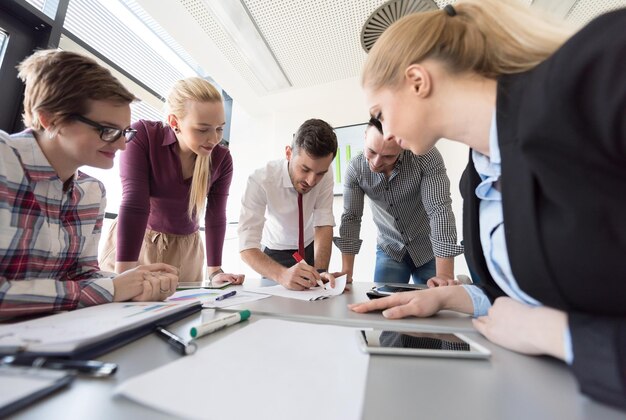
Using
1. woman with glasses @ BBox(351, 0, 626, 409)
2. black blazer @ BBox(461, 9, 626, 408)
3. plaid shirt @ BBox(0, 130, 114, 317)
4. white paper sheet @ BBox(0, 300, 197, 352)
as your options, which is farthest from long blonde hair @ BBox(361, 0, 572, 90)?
plaid shirt @ BBox(0, 130, 114, 317)

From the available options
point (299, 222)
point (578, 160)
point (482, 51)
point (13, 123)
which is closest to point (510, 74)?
point (482, 51)

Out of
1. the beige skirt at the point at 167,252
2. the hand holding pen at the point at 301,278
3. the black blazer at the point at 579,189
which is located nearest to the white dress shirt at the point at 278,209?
the beige skirt at the point at 167,252

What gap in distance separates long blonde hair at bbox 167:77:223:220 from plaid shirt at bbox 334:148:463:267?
2.41ft

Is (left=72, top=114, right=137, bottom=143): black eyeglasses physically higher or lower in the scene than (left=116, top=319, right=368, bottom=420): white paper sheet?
higher

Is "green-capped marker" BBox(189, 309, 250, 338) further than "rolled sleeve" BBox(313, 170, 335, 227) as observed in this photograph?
No

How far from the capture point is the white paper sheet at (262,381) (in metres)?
0.27

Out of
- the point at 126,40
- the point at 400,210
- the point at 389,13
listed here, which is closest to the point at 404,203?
the point at 400,210

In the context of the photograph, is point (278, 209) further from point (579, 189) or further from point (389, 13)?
point (579, 189)

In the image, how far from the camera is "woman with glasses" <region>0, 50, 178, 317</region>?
64cm

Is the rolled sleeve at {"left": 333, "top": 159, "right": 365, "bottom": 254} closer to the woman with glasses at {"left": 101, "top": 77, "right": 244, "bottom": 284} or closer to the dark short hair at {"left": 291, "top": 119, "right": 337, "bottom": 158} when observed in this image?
the dark short hair at {"left": 291, "top": 119, "right": 337, "bottom": 158}

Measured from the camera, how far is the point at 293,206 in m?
1.63

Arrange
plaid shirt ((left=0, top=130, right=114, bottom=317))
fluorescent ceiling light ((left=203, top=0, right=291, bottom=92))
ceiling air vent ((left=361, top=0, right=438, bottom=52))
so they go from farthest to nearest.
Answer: fluorescent ceiling light ((left=203, top=0, right=291, bottom=92))
ceiling air vent ((left=361, top=0, right=438, bottom=52))
plaid shirt ((left=0, top=130, right=114, bottom=317))

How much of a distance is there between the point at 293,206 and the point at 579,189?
135 cm

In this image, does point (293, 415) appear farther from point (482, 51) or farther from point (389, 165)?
point (389, 165)
